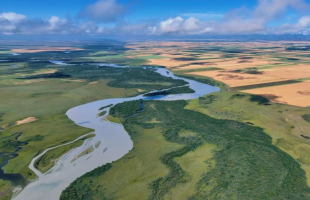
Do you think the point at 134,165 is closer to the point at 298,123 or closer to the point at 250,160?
the point at 250,160

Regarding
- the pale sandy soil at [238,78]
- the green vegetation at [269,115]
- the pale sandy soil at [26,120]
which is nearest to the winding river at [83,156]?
the pale sandy soil at [26,120]

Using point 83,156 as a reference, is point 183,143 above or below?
above

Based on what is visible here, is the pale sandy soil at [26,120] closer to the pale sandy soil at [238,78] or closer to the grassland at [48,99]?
the grassland at [48,99]

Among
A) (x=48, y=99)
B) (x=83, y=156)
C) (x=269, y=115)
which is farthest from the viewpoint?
(x=48, y=99)

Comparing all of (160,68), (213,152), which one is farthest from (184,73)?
(213,152)

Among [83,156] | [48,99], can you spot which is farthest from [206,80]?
[83,156]

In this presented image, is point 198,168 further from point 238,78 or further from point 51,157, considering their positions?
point 238,78
